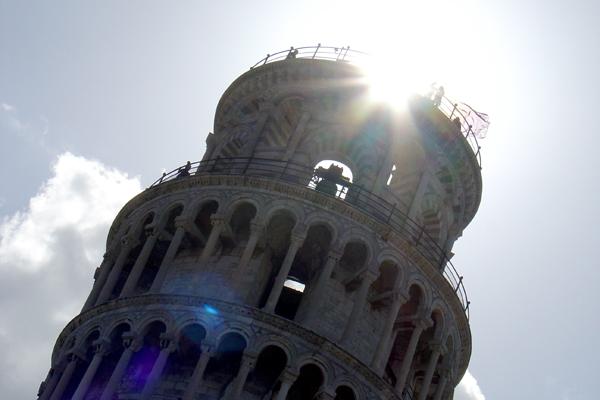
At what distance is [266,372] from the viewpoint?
32.5m

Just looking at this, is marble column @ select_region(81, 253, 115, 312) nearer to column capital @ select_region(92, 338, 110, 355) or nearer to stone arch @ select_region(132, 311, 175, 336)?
column capital @ select_region(92, 338, 110, 355)

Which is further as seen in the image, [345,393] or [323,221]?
[323,221]

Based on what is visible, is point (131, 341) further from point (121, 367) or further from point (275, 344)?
point (275, 344)

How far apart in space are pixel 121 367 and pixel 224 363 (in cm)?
336

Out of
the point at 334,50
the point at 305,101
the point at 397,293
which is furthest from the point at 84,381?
the point at 334,50

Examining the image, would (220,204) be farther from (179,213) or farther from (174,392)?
(174,392)

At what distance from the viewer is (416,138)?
39.7m

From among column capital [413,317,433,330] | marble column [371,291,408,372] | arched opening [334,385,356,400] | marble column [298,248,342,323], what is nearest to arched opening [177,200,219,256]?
marble column [298,248,342,323]

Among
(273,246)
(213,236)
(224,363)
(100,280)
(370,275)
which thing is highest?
(273,246)

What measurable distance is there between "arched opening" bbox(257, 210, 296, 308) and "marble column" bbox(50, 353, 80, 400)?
6.76 m

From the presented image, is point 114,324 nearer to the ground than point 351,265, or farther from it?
nearer to the ground

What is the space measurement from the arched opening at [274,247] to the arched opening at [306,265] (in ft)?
2.00

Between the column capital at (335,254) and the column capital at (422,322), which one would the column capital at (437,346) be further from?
the column capital at (335,254)

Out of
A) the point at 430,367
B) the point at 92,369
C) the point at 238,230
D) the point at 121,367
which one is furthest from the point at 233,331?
the point at 430,367
